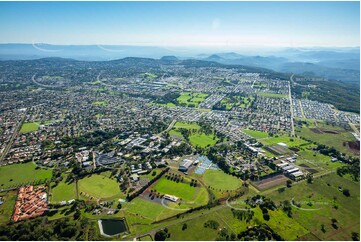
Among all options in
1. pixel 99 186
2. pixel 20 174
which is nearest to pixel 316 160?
pixel 99 186

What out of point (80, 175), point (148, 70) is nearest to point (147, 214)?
point (80, 175)

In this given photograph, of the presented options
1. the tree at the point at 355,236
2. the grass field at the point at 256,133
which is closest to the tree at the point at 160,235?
the tree at the point at 355,236

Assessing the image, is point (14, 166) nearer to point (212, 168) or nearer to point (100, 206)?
point (100, 206)

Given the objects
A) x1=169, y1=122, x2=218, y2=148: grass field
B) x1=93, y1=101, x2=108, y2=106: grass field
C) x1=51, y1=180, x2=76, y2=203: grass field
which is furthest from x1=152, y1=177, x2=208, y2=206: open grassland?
x1=93, y1=101, x2=108, y2=106: grass field

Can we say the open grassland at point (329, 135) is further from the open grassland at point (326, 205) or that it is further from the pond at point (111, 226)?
the pond at point (111, 226)

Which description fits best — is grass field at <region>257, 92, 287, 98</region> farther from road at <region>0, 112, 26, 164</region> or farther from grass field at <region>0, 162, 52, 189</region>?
grass field at <region>0, 162, 52, 189</region>

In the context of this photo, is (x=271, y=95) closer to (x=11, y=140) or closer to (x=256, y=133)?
(x=256, y=133)
